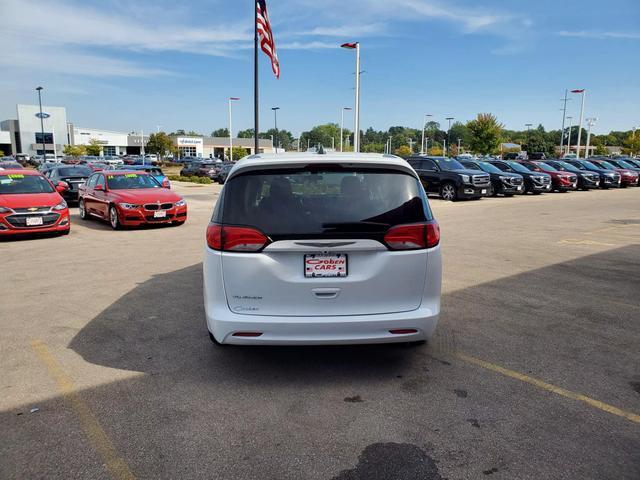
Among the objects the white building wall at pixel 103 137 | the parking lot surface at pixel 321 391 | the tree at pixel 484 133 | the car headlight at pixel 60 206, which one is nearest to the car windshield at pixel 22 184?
the car headlight at pixel 60 206

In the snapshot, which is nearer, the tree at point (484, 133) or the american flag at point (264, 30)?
the american flag at point (264, 30)

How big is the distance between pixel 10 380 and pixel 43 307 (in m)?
2.26

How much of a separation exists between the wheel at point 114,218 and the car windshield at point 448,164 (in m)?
14.7

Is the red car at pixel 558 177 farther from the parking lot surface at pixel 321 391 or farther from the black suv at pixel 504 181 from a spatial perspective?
the parking lot surface at pixel 321 391

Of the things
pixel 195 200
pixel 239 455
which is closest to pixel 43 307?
pixel 239 455

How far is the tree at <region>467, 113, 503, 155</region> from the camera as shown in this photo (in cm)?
6481

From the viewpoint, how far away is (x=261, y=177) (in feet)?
12.9

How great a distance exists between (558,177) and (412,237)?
27.4 metres

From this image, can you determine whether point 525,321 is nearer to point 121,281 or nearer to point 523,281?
point 523,281

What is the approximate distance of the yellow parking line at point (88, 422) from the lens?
2910 millimetres

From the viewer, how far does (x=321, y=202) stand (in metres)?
3.87

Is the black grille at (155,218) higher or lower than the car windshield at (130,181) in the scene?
lower

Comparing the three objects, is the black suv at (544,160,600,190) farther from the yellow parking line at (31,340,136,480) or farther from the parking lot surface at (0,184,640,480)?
the yellow parking line at (31,340,136,480)

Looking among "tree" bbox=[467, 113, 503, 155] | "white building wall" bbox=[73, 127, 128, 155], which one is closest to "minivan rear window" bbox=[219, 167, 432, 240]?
"tree" bbox=[467, 113, 503, 155]
